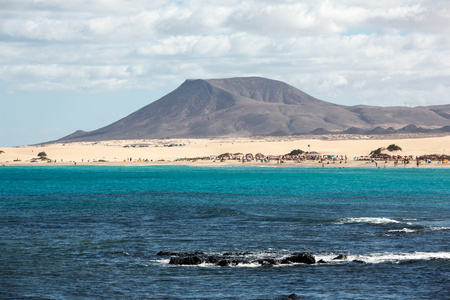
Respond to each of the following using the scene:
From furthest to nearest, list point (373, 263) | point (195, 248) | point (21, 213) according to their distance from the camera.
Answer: point (21, 213) < point (195, 248) < point (373, 263)

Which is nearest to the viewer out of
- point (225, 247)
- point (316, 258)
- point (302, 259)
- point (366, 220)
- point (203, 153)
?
point (302, 259)

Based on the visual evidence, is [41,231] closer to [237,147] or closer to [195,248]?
[195,248]

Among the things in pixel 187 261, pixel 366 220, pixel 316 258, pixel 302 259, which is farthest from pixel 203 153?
pixel 302 259

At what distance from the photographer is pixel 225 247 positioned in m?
29.5

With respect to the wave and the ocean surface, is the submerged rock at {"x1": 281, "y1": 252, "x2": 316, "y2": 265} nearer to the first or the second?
the wave

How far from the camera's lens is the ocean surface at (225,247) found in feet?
71.5

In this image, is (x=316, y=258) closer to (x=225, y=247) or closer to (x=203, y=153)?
(x=225, y=247)

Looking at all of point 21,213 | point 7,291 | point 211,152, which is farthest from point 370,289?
point 211,152

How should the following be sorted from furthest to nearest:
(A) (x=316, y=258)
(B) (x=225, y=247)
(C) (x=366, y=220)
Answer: (C) (x=366, y=220) → (B) (x=225, y=247) → (A) (x=316, y=258)

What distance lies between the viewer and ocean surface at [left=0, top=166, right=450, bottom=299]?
2178 centimetres

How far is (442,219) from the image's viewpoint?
39.3m

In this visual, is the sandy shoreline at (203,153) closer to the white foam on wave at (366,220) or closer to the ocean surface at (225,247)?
the ocean surface at (225,247)

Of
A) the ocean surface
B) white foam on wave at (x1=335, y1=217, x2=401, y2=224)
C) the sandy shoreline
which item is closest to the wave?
the ocean surface

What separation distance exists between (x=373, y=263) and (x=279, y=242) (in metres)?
6.23
